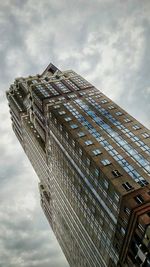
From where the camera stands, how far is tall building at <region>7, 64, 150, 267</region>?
54500 millimetres

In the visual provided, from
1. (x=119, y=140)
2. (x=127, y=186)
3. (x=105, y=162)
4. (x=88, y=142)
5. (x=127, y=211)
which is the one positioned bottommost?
(x=127, y=211)

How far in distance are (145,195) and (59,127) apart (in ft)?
116

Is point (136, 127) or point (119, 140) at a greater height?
point (136, 127)

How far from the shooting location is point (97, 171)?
63.4m

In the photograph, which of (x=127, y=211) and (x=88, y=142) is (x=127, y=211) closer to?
(x=127, y=211)

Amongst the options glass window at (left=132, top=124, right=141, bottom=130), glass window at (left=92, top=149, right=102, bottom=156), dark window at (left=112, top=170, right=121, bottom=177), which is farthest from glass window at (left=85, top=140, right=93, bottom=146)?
glass window at (left=132, top=124, right=141, bottom=130)

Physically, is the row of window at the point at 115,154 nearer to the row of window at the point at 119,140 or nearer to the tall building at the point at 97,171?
the tall building at the point at 97,171

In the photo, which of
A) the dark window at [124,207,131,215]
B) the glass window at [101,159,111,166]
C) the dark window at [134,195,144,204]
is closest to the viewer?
the dark window at [124,207,131,215]

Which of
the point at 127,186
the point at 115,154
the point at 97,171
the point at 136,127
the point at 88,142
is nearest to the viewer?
the point at 127,186

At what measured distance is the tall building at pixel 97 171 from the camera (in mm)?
54500

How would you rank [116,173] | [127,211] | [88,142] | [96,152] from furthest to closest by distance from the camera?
1. [88,142]
2. [96,152]
3. [116,173]
4. [127,211]

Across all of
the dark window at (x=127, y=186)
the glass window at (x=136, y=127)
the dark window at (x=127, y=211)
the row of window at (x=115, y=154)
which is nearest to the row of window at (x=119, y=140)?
the row of window at (x=115, y=154)

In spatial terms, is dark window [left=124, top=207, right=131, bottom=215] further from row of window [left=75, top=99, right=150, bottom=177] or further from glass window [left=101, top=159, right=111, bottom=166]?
glass window [left=101, top=159, right=111, bottom=166]

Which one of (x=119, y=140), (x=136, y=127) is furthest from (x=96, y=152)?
(x=136, y=127)
